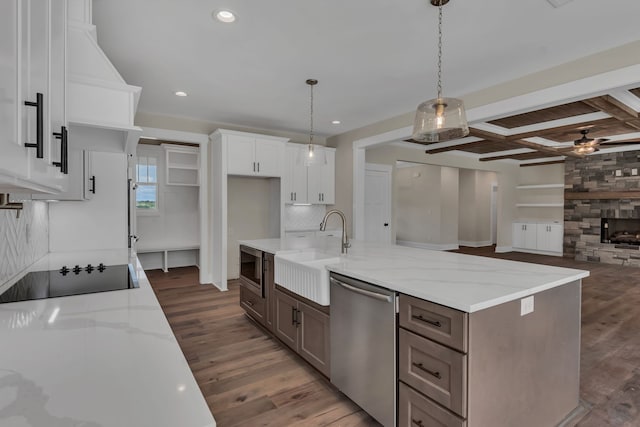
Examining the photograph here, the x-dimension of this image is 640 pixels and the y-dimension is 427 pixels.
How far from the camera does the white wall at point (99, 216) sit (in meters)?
3.01

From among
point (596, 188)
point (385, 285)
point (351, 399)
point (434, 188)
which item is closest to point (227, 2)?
point (385, 285)

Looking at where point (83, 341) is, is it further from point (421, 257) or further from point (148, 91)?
point (148, 91)

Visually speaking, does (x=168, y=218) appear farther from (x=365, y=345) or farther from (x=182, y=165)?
(x=365, y=345)

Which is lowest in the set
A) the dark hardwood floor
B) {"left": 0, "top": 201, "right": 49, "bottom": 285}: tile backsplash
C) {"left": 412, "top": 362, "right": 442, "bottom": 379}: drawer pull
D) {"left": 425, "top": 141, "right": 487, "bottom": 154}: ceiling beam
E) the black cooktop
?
the dark hardwood floor

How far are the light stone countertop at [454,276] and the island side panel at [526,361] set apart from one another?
6 centimetres

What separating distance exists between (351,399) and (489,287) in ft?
3.66

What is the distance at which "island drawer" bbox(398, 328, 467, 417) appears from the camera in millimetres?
1381

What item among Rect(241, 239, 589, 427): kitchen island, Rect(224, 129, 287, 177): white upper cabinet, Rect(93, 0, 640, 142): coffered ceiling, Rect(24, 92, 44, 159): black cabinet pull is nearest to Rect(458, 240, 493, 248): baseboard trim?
Rect(93, 0, 640, 142): coffered ceiling

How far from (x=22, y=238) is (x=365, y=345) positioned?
2.23 m

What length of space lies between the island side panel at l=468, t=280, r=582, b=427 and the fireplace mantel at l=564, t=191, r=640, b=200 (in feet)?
23.4

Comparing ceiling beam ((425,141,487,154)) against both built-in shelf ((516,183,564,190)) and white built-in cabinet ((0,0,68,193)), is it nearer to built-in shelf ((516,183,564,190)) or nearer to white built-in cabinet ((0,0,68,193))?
built-in shelf ((516,183,564,190))

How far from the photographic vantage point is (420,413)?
61.8 inches

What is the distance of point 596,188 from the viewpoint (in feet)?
24.6

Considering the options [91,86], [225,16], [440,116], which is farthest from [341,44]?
[91,86]
